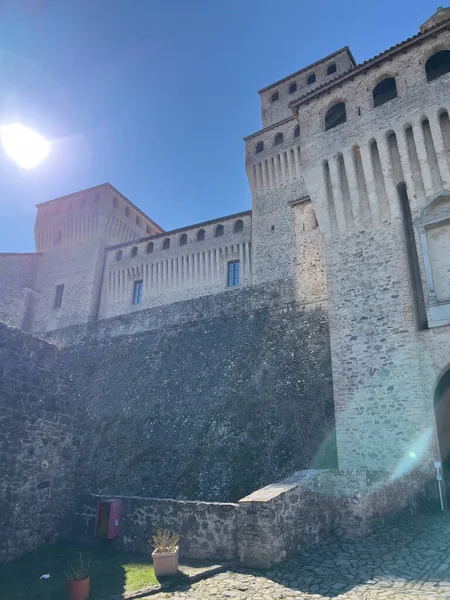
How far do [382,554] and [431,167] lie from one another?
31.4 feet

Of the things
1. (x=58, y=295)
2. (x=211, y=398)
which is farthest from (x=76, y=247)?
(x=211, y=398)

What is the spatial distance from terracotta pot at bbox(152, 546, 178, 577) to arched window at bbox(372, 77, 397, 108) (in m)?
13.3

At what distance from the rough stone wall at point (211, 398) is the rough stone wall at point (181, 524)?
11.3 ft

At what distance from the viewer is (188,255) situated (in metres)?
25.2

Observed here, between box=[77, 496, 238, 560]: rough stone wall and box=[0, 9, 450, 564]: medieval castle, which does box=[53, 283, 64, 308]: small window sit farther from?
box=[77, 496, 238, 560]: rough stone wall

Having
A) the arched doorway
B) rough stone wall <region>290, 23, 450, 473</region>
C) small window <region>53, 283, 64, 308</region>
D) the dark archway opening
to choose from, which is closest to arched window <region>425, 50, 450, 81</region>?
rough stone wall <region>290, 23, 450, 473</region>

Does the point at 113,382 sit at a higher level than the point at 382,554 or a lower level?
higher

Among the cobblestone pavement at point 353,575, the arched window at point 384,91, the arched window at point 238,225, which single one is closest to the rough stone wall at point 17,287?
the arched window at point 238,225

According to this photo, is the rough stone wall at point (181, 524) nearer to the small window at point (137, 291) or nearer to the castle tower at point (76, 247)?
the small window at point (137, 291)

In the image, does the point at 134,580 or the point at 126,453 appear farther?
the point at 126,453

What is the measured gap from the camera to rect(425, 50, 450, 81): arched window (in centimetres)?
1282

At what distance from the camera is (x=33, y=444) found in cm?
829

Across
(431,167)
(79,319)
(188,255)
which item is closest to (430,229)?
(431,167)

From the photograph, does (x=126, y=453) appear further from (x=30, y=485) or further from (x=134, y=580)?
(x=134, y=580)
